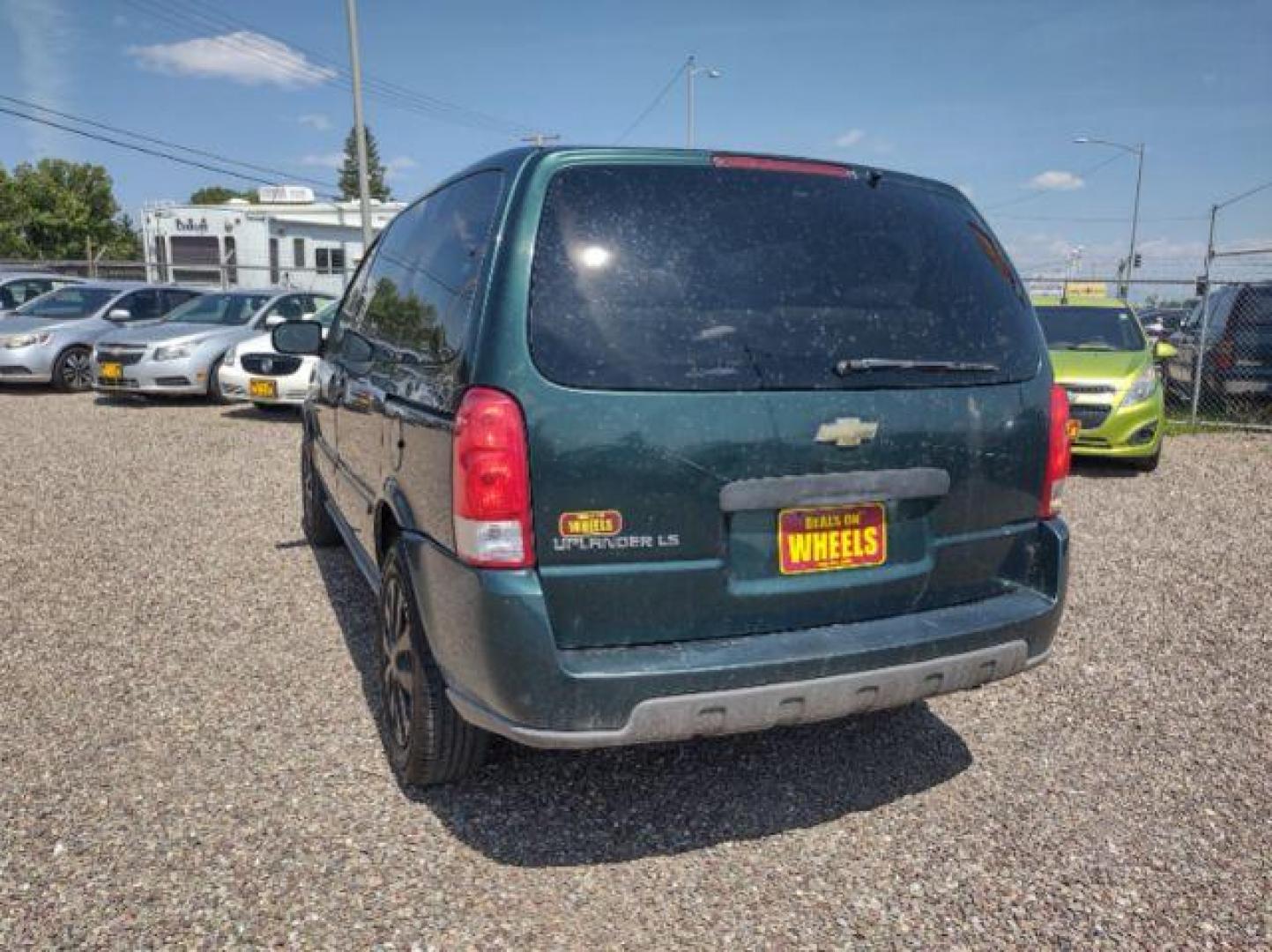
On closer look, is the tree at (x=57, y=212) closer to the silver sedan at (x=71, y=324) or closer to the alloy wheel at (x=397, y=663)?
the silver sedan at (x=71, y=324)

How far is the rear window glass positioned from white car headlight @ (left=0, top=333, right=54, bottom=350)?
1371cm

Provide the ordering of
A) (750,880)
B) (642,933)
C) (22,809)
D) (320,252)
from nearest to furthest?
(642,933)
(750,880)
(22,809)
(320,252)

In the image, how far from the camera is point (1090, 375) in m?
8.62

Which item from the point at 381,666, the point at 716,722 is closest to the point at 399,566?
the point at 381,666

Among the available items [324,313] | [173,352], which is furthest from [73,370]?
[324,313]

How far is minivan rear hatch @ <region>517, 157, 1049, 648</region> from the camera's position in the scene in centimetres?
232

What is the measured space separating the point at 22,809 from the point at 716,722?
2.16 meters

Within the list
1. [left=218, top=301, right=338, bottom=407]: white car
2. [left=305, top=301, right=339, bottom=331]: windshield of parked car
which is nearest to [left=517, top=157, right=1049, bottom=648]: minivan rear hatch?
[left=218, top=301, right=338, bottom=407]: white car

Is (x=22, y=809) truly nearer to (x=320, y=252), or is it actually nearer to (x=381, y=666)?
(x=381, y=666)

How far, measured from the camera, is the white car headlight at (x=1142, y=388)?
335 inches

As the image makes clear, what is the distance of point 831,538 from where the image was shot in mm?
2551

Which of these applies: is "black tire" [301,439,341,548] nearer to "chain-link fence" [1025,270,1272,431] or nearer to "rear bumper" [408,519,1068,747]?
"rear bumper" [408,519,1068,747]

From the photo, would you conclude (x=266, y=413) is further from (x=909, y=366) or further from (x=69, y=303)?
(x=909, y=366)

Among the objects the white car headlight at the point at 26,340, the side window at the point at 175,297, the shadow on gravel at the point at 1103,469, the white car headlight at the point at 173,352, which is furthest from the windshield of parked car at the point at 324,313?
the shadow on gravel at the point at 1103,469
